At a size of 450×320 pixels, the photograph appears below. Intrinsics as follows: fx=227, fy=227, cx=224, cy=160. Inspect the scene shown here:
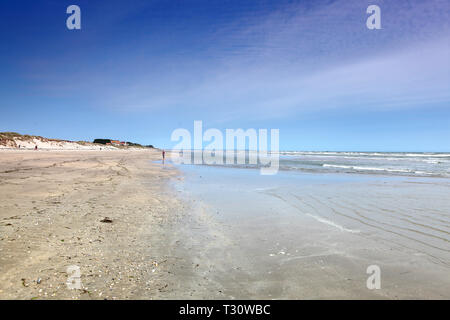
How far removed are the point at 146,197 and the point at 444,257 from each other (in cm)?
890

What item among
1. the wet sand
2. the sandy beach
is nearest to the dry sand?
the sandy beach

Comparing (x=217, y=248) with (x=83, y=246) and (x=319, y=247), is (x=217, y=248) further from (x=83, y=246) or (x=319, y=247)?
(x=83, y=246)

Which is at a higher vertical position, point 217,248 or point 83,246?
point 83,246

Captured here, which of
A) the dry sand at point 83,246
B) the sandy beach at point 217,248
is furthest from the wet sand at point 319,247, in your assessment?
the dry sand at point 83,246

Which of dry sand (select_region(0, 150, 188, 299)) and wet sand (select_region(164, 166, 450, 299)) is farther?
wet sand (select_region(164, 166, 450, 299))

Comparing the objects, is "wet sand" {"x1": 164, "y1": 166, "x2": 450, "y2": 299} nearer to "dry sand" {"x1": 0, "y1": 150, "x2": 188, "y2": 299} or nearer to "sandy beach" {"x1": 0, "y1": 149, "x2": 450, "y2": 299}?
"sandy beach" {"x1": 0, "y1": 149, "x2": 450, "y2": 299}

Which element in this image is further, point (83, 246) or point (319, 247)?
point (319, 247)

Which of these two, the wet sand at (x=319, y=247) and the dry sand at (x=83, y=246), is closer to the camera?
the dry sand at (x=83, y=246)

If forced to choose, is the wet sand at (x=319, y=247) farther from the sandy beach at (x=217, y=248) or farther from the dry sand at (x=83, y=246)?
the dry sand at (x=83, y=246)

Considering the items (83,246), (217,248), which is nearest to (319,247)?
(217,248)

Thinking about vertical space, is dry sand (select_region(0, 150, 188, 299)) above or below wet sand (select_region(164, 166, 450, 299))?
above

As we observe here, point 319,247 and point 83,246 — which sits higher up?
point 83,246
